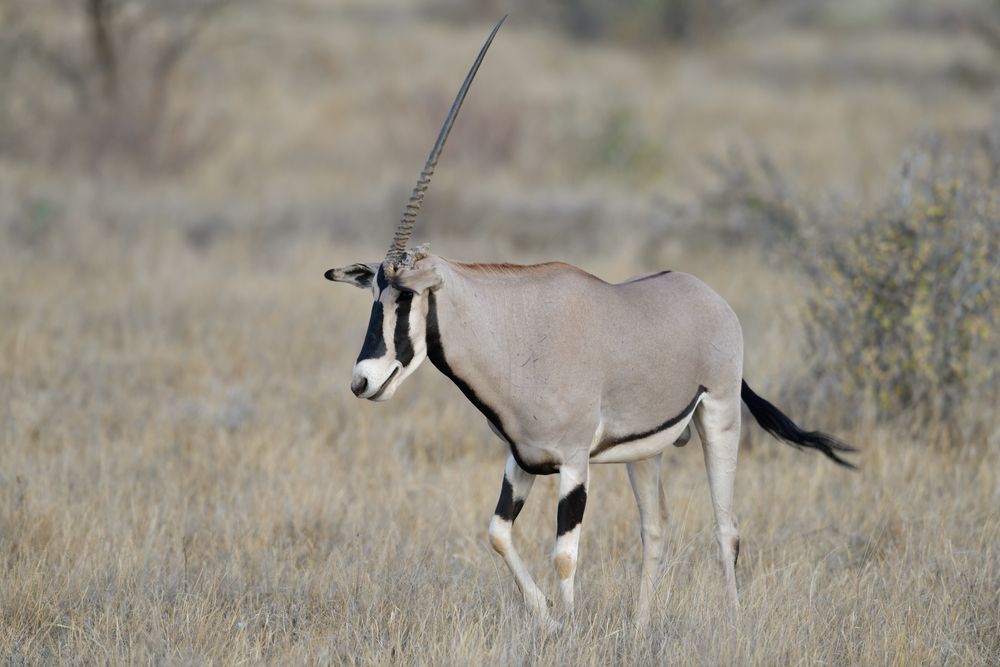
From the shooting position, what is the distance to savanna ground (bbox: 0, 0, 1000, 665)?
5.00 m

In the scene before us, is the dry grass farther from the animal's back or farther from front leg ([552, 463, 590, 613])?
the animal's back

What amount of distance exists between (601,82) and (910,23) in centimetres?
2404

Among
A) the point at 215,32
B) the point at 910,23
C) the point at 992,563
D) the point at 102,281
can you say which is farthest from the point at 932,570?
the point at 910,23

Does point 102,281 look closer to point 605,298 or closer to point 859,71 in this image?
point 605,298

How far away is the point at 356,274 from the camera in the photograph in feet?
15.1

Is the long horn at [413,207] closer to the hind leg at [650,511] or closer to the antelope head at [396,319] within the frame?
the antelope head at [396,319]

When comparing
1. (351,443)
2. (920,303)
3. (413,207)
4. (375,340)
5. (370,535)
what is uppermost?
(413,207)

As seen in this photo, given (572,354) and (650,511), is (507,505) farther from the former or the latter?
(650,511)

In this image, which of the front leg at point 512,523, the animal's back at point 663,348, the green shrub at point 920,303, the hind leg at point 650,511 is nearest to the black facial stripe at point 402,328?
the front leg at point 512,523

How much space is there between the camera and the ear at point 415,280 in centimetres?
430

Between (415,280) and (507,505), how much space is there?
113 cm

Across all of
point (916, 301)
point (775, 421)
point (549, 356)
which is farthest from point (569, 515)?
point (916, 301)

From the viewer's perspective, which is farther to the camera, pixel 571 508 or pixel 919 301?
pixel 919 301

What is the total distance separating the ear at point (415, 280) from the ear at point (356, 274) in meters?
0.22
